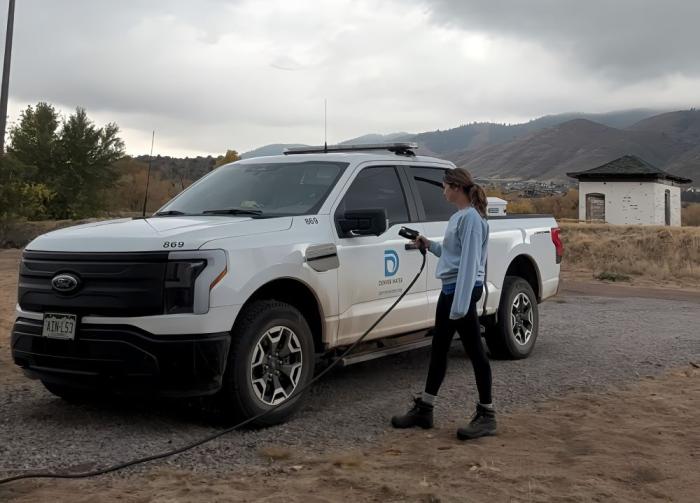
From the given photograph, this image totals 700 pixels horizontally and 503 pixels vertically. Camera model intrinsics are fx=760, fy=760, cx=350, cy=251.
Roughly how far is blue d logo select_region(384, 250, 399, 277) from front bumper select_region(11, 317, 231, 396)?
5.89 ft

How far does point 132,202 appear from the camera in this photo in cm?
4366

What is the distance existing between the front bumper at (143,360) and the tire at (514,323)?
377 cm

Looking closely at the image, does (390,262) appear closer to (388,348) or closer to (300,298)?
(388,348)

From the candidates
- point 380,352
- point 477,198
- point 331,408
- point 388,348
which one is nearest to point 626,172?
point 388,348

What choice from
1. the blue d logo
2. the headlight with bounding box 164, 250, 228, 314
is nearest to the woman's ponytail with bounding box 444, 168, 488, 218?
the blue d logo

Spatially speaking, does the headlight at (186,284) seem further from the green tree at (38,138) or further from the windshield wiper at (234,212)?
the green tree at (38,138)

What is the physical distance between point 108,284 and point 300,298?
1501mm

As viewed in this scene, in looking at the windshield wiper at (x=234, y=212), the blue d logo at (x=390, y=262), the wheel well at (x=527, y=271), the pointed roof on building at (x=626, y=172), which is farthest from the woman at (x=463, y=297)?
the pointed roof on building at (x=626, y=172)

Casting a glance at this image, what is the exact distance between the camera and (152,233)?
5.19 metres

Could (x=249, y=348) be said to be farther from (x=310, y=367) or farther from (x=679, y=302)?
(x=679, y=302)

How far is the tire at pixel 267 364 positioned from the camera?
512 cm

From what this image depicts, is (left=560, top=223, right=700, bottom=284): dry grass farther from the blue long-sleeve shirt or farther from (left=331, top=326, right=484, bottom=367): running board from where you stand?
the blue long-sleeve shirt

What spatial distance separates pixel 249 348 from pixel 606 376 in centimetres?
394

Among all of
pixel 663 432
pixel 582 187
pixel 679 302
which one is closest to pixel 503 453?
pixel 663 432
